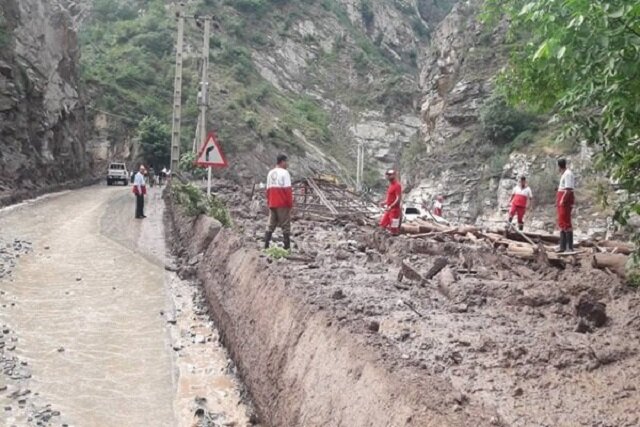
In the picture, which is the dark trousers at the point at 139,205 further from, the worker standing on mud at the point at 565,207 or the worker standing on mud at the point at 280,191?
the worker standing on mud at the point at 565,207

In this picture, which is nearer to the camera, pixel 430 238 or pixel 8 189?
pixel 430 238

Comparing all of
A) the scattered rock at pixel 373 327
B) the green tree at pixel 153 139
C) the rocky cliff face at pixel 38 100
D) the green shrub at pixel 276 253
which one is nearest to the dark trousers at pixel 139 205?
the rocky cliff face at pixel 38 100

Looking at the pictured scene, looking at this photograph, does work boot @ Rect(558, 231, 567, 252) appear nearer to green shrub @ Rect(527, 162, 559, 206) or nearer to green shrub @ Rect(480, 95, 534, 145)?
green shrub @ Rect(527, 162, 559, 206)

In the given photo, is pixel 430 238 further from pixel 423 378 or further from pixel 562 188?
pixel 423 378

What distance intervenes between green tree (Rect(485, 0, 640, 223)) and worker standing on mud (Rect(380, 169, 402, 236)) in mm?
6025

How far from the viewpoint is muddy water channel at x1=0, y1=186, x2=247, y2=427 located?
6.30m

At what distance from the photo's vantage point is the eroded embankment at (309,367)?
142 inches

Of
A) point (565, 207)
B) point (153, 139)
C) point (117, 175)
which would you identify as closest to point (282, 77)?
point (153, 139)

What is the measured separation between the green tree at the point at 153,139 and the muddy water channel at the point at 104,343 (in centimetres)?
3645

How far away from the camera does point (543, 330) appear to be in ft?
Result: 19.0

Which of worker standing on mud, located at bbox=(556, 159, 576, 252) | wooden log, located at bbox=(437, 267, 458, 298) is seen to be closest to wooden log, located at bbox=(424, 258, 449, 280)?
wooden log, located at bbox=(437, 267, 458, 298)

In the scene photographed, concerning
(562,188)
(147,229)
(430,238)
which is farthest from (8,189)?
(562,188)

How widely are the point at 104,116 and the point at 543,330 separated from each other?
173ft

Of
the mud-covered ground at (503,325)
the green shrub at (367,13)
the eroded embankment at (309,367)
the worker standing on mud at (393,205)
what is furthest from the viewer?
the green shrub at (367,13)
